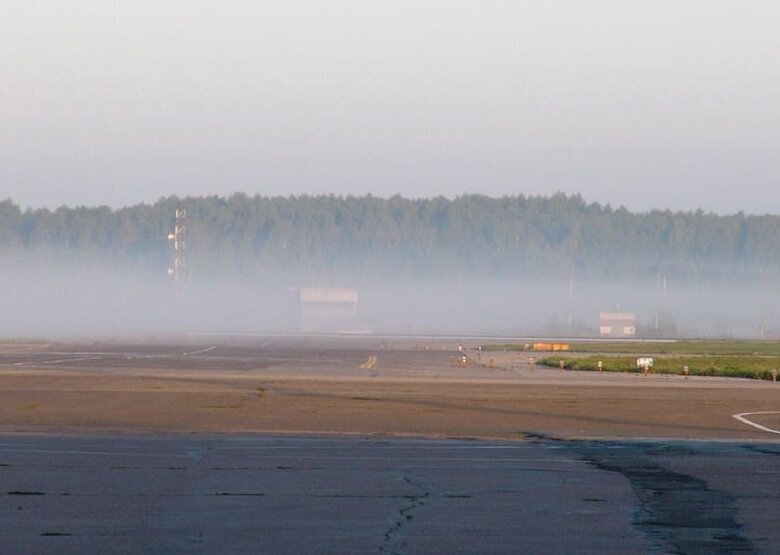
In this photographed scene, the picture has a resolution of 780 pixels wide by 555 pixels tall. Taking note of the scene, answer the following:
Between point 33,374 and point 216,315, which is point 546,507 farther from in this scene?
point 216,315

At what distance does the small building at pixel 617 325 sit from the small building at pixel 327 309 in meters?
27.7

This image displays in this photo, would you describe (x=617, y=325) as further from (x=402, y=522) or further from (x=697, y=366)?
(x=402, y=522)

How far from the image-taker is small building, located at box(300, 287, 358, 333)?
12794cm

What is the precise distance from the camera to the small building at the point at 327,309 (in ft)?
420

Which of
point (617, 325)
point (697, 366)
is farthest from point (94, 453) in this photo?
point (617, 325)

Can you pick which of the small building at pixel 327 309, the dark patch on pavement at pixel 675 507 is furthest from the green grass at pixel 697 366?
the small building at pixel 327 309

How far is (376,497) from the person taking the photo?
15297 mm

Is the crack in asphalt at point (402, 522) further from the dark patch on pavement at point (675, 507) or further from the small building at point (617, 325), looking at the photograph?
the small building at point (617, 325)

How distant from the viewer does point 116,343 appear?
82062 mm

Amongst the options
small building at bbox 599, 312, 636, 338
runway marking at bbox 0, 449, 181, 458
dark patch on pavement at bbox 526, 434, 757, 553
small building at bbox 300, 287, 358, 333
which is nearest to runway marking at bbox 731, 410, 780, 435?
dark patch on pavement at bbox 526, 434, 757, 553

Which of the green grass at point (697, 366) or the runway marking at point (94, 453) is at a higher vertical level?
the green grass at point (697, 366)

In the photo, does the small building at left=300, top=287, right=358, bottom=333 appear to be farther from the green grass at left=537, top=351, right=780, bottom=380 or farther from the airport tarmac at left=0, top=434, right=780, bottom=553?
the airport tarmac at left=0, top=434, right=780, bottom=553

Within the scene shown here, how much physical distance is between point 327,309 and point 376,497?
115m

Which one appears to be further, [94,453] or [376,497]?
[94,453]
